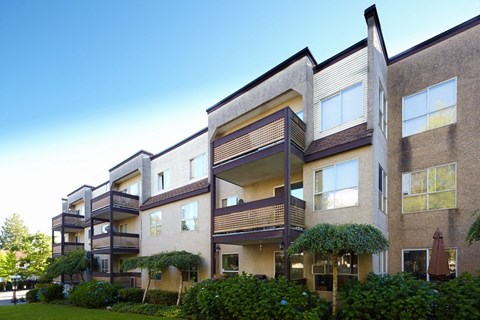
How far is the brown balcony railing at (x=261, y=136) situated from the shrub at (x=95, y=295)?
11925 millimetres

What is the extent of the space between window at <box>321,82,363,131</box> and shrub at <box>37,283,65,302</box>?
2428cm

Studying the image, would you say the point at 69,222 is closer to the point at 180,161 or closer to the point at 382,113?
the point at 180,161

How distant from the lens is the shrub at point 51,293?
82.3ft

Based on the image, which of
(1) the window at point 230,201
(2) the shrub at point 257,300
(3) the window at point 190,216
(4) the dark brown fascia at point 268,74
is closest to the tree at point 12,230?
(3) the window at point 190,216

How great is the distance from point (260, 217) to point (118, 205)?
1491cm

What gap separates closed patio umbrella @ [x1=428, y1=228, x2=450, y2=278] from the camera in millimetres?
9879

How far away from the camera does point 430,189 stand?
11836 millimetres

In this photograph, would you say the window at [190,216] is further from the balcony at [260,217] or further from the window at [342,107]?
the window at [342,107]

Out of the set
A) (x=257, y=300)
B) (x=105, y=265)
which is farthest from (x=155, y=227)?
(x=257, y=300)

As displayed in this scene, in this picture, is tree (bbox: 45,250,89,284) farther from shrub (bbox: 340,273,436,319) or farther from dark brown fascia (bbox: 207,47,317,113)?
shrub (bbox: 340,273,436,319)

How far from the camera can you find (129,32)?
1502cm

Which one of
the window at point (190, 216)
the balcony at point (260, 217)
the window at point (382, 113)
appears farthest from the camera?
the window at point (190, 216)

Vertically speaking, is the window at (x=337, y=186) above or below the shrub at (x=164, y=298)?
above

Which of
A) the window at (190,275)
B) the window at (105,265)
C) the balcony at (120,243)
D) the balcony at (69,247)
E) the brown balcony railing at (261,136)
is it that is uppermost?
the brown balcony railing at (261,136)
